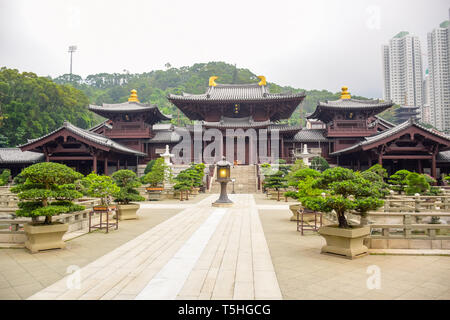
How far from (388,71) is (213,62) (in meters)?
64.6

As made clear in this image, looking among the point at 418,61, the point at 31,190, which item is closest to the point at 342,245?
the point at 31,190

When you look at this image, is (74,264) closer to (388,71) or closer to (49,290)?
(49,290)

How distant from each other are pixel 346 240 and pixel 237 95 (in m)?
30.2

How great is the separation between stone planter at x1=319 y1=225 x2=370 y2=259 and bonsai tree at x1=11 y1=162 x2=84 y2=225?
6520mm

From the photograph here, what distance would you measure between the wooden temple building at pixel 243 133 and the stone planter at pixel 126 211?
16.4 meters

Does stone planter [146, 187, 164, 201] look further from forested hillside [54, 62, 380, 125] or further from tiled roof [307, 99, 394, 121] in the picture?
forested hillside [54, 62, 380, 125]

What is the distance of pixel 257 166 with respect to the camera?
28.5 m

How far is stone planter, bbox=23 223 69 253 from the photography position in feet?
22.7

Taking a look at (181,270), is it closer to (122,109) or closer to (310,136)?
(122,109)

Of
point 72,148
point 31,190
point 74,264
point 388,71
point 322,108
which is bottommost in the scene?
point 74,264

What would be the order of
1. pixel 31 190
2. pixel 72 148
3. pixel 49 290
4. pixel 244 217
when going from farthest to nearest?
pixel 72 148 → pixel 244 217 → pixel 31 190 → pixel 49 290

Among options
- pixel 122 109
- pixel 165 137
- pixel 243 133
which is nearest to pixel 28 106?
pixel 122 109

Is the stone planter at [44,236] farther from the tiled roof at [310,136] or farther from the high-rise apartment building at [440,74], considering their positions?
the high-rise apartment building at [440,74]

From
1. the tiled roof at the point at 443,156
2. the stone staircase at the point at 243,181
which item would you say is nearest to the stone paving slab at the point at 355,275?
the stone staircase at the point at 243,181
